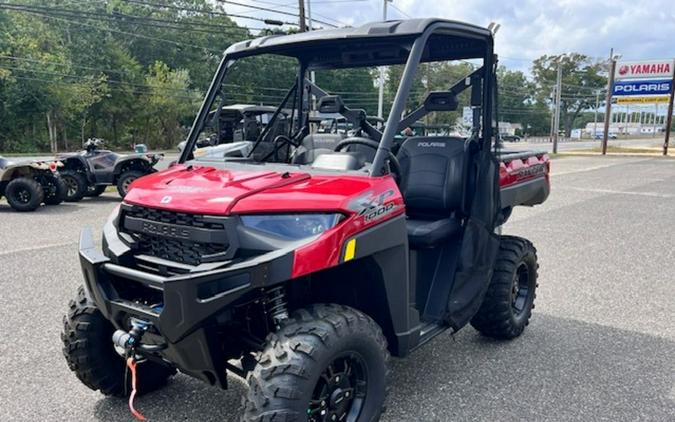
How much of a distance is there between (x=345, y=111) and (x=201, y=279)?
1757 mm

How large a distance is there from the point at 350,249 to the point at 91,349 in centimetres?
158

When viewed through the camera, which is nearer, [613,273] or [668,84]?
[613,273]

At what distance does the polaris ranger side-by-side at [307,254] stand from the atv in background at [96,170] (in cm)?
875

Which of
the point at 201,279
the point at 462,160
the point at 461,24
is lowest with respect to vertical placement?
the point at 201,279

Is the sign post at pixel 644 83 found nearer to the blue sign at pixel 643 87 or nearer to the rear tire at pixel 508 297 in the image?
the blue sign at pixel 643 87

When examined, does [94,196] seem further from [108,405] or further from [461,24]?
[461,24]

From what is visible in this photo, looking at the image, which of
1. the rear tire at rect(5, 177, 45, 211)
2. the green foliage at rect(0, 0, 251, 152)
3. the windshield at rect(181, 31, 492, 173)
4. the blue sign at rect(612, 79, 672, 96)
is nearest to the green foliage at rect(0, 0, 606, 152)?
the green foliage at rect(0, 0, 251, 152)

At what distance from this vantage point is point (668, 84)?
3030cm

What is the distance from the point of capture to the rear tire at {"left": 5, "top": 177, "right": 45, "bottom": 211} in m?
9.95

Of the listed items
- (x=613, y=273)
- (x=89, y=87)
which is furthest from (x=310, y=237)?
(x=89, y=87)

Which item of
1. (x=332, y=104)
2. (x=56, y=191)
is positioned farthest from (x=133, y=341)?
(x=56, y=191)

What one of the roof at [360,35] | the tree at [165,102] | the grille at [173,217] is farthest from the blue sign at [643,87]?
the grille at [173,217]

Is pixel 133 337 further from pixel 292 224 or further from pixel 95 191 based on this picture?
pixel 95 191

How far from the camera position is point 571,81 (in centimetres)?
8525
